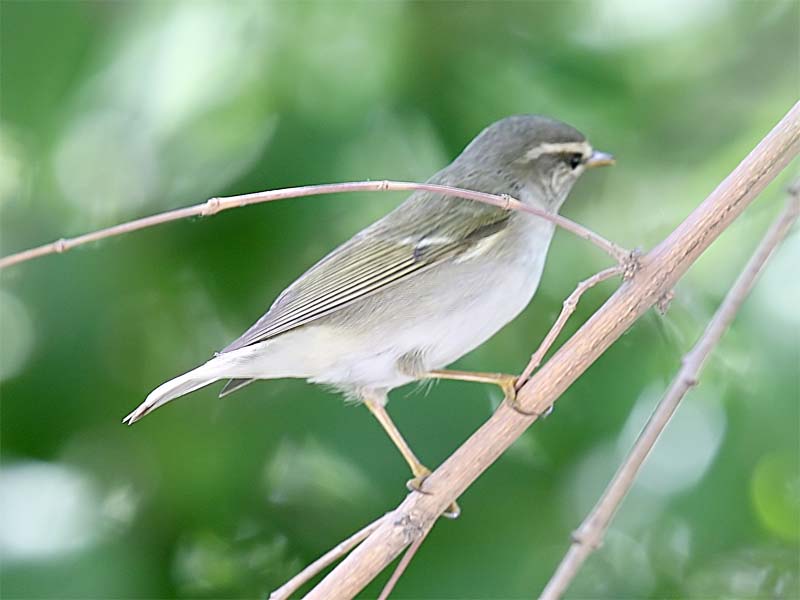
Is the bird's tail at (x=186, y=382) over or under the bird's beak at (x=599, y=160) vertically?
under

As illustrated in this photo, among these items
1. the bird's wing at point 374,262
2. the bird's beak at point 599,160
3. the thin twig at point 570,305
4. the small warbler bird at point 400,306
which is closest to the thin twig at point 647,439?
the thin twig at point 570,305

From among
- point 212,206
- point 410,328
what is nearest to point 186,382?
point 410,328

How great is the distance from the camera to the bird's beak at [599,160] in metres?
3.13

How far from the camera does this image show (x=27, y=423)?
3.23m

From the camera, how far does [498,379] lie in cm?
259

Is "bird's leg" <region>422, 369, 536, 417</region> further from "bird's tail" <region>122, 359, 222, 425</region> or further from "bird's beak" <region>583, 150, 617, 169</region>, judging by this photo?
"bird's beak" <region>583, 150, 617, 169</region>

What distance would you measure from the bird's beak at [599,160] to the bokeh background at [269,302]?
9.9 inches

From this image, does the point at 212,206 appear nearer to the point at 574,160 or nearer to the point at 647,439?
the point at 647,439

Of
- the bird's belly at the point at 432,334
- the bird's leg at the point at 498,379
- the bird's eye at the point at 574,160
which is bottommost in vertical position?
the bird's leg at the point at 498,379

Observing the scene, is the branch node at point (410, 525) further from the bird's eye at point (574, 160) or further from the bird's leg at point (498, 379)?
the bird's eye at point (574, 160)

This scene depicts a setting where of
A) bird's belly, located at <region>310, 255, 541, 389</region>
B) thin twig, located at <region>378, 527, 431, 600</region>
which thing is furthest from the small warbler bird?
thin twig, located at <region>378, 527, 431, 600</region>

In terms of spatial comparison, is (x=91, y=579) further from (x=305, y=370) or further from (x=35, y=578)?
(x=305, y=370)

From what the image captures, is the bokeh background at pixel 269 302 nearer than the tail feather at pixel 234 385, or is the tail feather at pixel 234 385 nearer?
the tail feather at pixel 234 385

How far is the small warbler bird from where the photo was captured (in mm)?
2736
